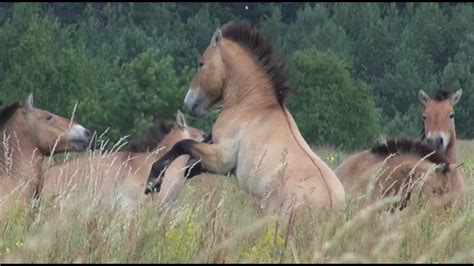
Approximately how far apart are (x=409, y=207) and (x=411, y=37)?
42.1m

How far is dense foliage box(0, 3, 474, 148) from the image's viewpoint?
107 feet

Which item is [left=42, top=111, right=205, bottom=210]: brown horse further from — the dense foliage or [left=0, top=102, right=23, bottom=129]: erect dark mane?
the dense foliage

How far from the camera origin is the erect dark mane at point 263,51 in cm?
905

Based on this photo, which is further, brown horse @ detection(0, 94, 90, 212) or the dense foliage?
the dense foliage

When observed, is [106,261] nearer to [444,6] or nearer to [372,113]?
[372,113]

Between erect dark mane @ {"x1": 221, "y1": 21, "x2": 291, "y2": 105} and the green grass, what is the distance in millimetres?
1503

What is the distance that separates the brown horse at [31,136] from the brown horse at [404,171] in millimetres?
2376

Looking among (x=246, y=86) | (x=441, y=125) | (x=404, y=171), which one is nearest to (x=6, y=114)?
(x=246, y=86)

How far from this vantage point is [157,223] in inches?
256

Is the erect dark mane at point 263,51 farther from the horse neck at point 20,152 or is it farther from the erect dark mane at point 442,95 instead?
the erect dark mane at point 442,95

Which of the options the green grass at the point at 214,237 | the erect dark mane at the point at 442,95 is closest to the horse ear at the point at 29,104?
the green grass at the point at 214,237

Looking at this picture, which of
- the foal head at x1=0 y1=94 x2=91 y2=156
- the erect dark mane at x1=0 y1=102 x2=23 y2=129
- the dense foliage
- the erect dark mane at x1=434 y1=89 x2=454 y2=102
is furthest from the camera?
the dense foliage

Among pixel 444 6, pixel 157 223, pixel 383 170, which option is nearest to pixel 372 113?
pixel 444 6

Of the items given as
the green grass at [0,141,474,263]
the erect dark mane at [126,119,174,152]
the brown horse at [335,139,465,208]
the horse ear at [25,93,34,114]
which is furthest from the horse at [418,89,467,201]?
the green grass at [0,141,474,263]
